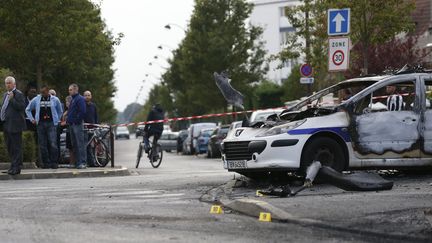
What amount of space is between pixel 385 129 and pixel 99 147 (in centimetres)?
881

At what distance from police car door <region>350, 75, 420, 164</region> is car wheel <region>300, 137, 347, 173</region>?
283 millimetres

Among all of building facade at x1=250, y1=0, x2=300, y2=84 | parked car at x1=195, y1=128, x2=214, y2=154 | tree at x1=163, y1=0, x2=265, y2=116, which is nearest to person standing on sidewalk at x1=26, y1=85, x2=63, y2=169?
parked car at x1=195, y1=128, x2=214, y2=154

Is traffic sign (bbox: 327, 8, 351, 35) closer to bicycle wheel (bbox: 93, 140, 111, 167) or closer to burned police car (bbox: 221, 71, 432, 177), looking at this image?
burned police car (bbox: 221, 71, 432, 177)

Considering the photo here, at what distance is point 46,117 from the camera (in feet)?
55.2

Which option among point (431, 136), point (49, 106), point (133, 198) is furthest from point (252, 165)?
point (49, 106)

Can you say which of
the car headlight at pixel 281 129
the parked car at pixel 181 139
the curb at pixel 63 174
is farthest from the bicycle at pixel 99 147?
the parked car at pixel 181 139

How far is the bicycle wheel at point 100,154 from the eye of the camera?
60.4 feet

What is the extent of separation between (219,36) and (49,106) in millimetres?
35180

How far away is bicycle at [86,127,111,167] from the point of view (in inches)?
723

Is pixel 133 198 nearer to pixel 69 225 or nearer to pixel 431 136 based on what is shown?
pixel 69 225

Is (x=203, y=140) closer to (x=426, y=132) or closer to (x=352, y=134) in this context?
(x=426, y=132)

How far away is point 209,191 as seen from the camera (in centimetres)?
1135

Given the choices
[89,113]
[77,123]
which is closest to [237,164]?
[77,123]

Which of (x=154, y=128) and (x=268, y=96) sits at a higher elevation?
(x=268, y=96)
